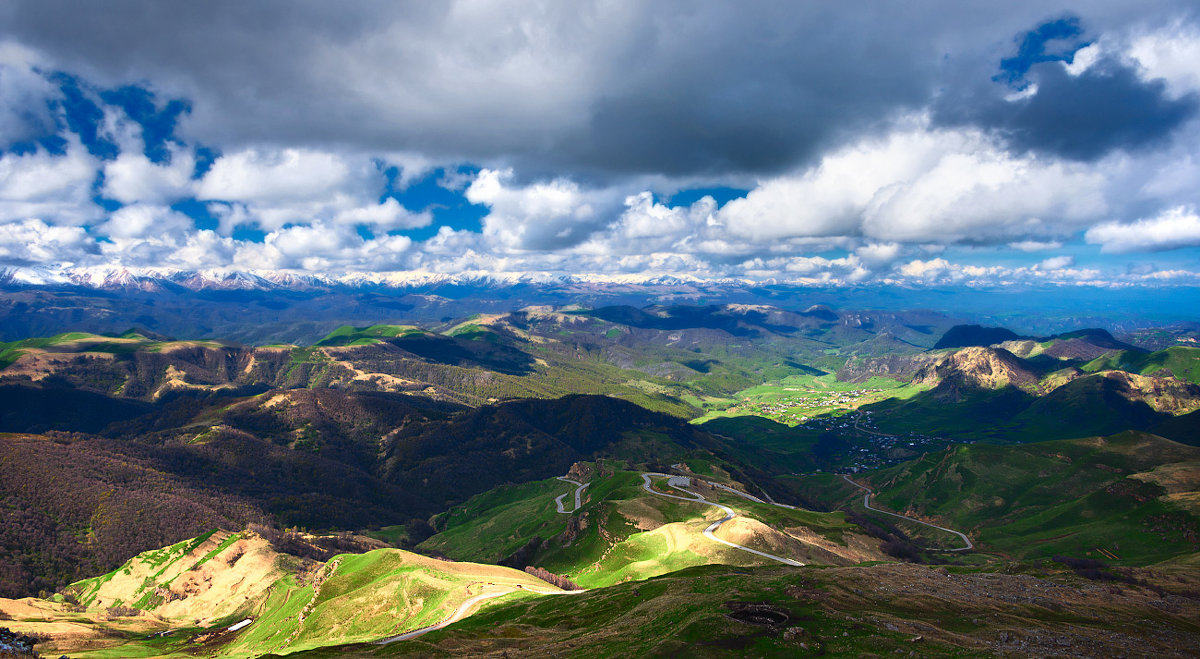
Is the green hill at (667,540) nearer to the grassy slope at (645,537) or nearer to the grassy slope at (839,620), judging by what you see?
the grassy slope at (645,537)

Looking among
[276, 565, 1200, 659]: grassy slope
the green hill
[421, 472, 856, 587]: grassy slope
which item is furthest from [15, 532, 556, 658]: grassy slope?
the green hill

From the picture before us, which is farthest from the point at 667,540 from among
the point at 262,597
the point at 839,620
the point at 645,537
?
the point at 262,597

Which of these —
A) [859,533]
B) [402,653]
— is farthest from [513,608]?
[859,533]

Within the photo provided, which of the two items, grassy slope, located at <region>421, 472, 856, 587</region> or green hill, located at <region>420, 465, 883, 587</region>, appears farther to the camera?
grassy slope, located at <region>421, 472, 856, 587</region>

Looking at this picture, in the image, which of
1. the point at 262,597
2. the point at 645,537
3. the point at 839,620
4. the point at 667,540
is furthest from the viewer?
the point at 262,597

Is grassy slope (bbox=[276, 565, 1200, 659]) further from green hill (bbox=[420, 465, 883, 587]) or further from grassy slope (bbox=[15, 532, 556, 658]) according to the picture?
green hill (bbox=[420, 465, 883, 587])

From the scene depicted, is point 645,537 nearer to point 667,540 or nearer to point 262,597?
point 667,540

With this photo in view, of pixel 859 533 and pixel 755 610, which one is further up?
pixel 755 610

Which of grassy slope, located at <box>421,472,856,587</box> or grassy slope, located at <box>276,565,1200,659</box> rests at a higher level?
grassy slope, located at <box>276,565,1200,659</box>

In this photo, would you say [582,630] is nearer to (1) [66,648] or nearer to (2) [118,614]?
(1) [66,648]

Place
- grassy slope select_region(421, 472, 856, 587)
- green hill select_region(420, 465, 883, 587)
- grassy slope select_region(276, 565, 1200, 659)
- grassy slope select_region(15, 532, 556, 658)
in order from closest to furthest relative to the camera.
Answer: grassy slope select_region(276, 565, 1200, 659), grassy slope select_region(15, 532, 556, 658), green hill select_region(420, 465, 883, 587), grassy slope select_region(421, 472, 856, 587)

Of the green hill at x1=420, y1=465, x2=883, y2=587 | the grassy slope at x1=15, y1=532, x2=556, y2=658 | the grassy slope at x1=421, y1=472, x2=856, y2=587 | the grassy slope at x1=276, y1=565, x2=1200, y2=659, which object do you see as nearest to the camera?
the grassy slope at x1=276, y1=565, x2=1200, y2=659
